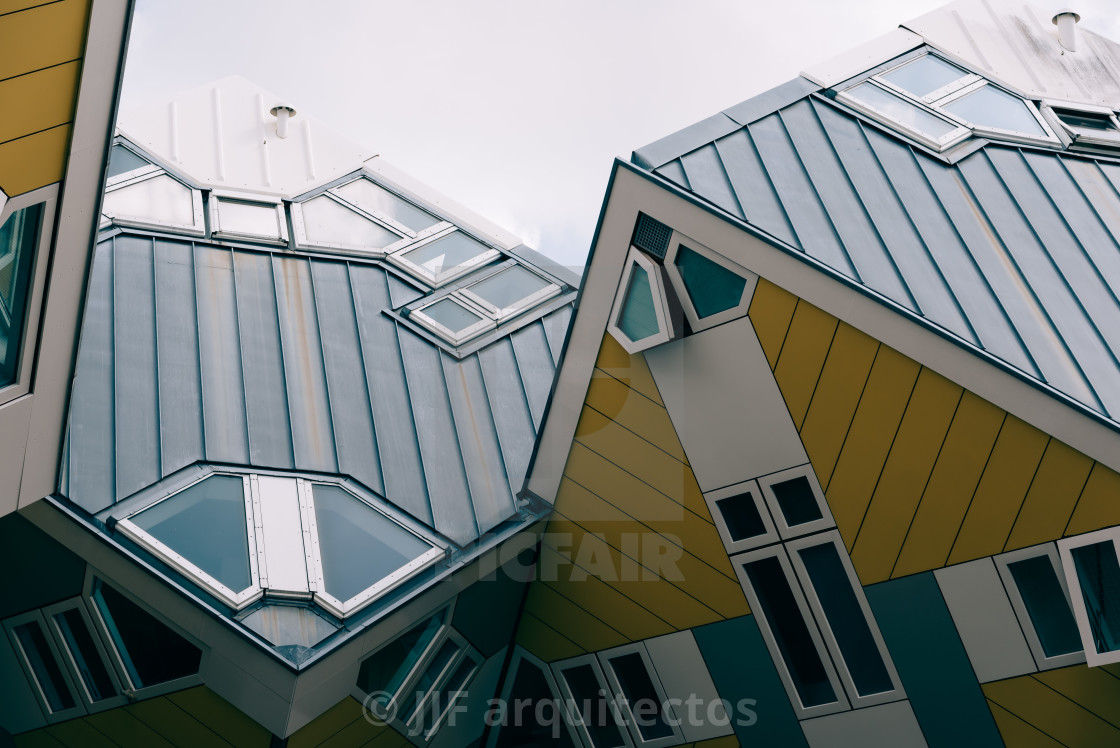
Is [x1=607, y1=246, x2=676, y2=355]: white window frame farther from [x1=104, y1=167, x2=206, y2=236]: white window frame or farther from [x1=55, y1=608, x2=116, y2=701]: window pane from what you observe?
[x1=104, y1=167, x2=206, y2=236]: white window frame

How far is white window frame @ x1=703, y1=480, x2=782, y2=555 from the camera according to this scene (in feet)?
29.7

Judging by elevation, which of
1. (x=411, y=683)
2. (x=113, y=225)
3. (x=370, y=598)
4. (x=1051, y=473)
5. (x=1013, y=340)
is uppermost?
(x=113, y=225)

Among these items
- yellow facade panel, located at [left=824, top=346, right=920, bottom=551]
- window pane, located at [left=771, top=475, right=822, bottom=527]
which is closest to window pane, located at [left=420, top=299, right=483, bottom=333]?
window pane, located at [left=771, top=475, right=822, bottom=527]

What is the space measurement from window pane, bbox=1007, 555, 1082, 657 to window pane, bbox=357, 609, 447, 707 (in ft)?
16.9

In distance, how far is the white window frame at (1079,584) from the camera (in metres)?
7.27

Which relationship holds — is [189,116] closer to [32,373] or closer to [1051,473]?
[32,373]

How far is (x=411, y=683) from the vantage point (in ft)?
32.2

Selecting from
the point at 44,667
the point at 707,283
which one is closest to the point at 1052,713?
the point at 707,283

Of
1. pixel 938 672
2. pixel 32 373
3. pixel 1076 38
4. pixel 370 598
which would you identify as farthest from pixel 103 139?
pixel 1076 38

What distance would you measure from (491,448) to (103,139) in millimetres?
5563

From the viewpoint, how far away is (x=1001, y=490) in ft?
25.6

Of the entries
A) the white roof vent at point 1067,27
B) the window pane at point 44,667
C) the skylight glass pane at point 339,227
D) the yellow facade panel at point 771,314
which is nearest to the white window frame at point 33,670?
the window pane at point 44,667

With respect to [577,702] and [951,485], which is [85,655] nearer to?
[577,702]

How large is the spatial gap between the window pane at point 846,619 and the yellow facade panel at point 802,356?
1216mm
